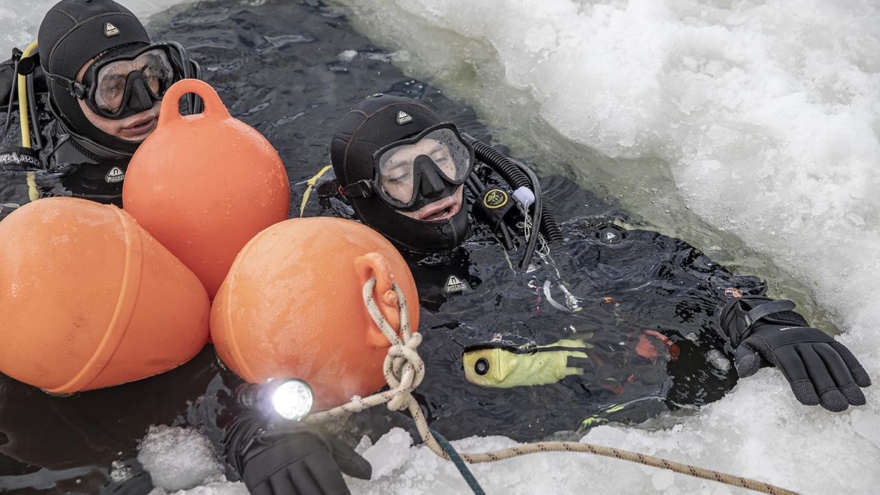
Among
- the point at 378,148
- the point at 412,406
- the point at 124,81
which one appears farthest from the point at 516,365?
the point at 124,81

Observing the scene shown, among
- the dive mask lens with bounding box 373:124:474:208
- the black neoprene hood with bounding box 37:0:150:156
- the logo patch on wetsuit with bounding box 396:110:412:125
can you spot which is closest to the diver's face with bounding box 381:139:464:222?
the dive mask lens with bounding box 373:124:474:208

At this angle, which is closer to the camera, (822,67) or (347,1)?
(822,67)

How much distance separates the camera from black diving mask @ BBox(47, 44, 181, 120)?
4211 millimetres

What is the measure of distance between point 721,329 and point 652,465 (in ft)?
3.49

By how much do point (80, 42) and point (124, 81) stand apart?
0.32 m

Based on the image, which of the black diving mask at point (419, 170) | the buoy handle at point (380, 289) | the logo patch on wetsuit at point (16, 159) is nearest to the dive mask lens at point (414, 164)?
the black diving mask at point (419, 170)

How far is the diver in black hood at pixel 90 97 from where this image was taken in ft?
14.0

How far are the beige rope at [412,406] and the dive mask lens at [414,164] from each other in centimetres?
109

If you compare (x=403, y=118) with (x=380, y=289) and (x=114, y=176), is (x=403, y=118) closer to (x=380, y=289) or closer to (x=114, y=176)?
(x=380, y=289)

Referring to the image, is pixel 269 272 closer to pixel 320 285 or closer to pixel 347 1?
pixel 320 285

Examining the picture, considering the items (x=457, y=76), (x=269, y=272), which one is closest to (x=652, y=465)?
(x=269, y=272)

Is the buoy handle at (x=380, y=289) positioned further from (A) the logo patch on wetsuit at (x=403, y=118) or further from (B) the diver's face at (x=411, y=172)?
(A) the logo patch on wetsuit at (x=403, y=118)

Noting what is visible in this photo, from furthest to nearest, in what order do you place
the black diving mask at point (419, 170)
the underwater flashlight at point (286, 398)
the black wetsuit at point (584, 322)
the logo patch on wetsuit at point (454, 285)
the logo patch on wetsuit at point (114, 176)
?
the logo patch on wetsuit at point (114, 176) < the logo patch on wetsuit at point (454, 285) < the black diving mask at point (419, 170) < the black wetsuit at point (584, 322) < the underwater flashlight at point (286, 398)

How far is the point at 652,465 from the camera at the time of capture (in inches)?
109
